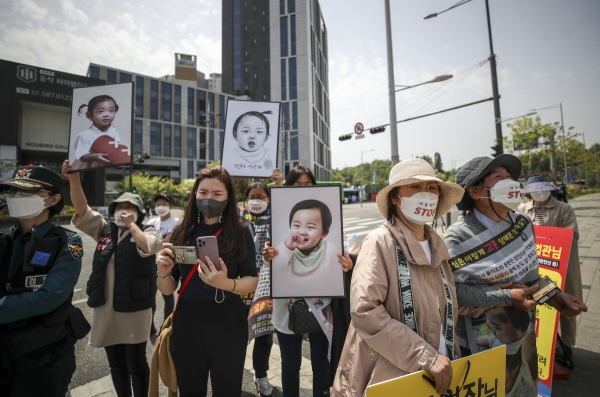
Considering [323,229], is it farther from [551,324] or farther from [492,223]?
[551,324]

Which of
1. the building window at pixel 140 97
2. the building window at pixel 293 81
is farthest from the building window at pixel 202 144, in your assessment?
the building window at pixel 293 81

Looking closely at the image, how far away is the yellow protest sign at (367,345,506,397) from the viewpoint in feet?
4.13

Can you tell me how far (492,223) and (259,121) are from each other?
2.58 m

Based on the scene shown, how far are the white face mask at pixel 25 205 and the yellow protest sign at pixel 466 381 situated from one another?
2.27 m

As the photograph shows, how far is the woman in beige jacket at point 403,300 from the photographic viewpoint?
1.37 meters

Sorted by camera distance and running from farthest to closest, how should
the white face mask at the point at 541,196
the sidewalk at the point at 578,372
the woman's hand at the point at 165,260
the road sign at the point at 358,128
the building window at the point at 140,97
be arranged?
→ 1. the building window at the point at 140,97
2. the road sign at the point at 358,128
3. the white face mask at the point at 541,196
4. the sidewalk at the point at 578,372
5. the woman's hand at the point at 165,260

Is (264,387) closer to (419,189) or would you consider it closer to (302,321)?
(302,321)

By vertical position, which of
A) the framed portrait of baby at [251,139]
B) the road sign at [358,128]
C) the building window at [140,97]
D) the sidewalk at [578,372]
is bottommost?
the sidewalk at [578,372]

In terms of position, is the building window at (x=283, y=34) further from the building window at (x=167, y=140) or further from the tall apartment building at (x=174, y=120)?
the building window at (x=167, y=140)

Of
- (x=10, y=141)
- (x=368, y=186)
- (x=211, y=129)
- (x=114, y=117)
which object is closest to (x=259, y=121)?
(x=114, y=117)

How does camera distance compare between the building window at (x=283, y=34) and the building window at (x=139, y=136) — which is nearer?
the building window at (x=139, y=136)

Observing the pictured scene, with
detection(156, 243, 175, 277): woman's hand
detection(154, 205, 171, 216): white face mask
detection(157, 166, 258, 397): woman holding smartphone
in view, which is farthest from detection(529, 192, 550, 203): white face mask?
detection(154, 205, 171, 216): white face mask

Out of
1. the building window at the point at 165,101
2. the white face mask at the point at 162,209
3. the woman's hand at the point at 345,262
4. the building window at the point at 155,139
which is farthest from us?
the building window at the point at 165,101

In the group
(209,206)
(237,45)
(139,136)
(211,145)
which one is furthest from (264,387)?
(237,45)
